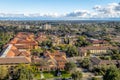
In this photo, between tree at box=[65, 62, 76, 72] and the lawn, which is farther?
tree at box=[65, 62, 76, 72]

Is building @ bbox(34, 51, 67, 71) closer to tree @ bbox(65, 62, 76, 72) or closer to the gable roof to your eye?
the gable roof

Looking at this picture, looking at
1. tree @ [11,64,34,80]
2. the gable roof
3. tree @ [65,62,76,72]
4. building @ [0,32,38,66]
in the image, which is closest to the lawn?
tree @ [65,62,76,72]

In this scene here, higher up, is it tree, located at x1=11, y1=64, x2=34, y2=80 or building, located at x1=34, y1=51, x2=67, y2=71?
tree, located at x1=11, y1=64, x2=34, y2=80

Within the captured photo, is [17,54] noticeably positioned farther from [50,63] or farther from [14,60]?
[50,63]

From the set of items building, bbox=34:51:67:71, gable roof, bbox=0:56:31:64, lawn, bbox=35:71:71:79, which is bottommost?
lawn, bbox=35:71:71:79

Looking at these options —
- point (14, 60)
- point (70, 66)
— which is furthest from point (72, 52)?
point (14, 60)

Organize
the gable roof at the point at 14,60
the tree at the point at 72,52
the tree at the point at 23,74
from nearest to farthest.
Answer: the tree at the point at 23,74
the gable roof at the point at 14,60
the tree at the point at 72,52

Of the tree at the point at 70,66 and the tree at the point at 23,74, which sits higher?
the tree at the point at 23,74

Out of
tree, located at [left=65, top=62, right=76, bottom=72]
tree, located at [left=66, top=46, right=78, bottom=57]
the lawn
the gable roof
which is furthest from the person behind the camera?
tree, located at [left=66, top=46, right=78, bottom=57]

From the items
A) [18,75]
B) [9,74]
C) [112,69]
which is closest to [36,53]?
[9,74]

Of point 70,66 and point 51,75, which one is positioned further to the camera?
point 70,66

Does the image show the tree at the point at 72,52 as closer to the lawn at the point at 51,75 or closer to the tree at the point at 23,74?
the lawn at the point at 51,75

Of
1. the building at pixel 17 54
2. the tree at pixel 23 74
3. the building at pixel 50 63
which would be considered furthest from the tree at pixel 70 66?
the tree at pixel 23 74
